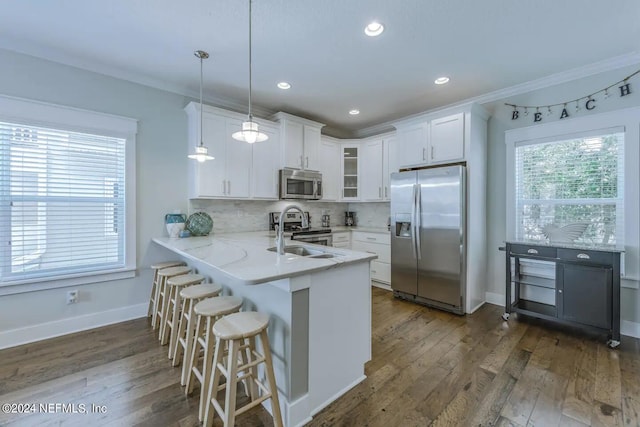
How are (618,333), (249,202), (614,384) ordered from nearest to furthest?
1. (614,384)
2. (618,333)
3. (249,202)

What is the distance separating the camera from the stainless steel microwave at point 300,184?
3951mm

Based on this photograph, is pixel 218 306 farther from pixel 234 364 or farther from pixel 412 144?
pixel 412 144

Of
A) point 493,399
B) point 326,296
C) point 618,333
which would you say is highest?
point 326,296

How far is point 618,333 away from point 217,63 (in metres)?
4.57

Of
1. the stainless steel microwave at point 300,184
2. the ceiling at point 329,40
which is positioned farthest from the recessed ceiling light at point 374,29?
the stainless steel microwave at point 300,184

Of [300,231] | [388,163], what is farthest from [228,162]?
[388,163]

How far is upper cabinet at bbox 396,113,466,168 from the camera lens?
132 inches

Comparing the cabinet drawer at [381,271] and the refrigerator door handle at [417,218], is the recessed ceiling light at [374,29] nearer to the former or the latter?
the refrigerator door handle at [417,218]

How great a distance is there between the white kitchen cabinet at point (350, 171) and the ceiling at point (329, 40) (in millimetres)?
1380

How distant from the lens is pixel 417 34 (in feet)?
7.55

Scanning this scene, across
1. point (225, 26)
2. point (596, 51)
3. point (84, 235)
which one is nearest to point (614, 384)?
point (596, 51)

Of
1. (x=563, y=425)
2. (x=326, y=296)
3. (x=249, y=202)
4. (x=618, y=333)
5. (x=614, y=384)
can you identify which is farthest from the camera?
(x=249, y=202)

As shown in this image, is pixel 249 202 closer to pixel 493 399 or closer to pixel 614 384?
pixel 493 399

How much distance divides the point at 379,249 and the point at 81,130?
3.95m
